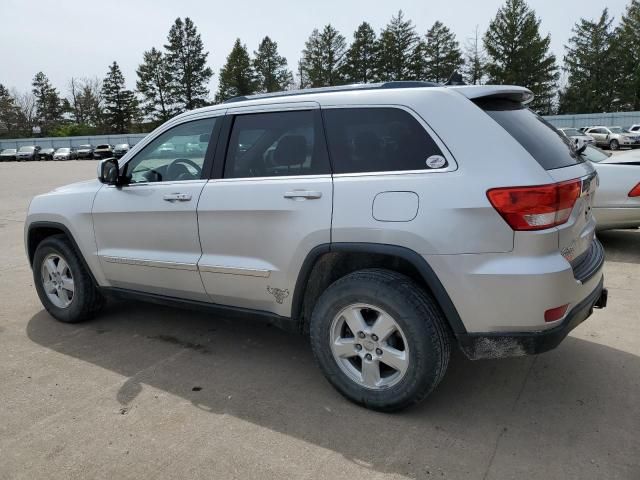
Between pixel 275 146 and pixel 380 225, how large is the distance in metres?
0.99

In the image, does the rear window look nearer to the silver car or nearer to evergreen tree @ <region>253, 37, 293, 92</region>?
the silver car

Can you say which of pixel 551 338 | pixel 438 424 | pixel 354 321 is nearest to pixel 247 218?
pixel 354 321

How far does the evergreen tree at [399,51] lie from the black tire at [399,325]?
6947 centimetres

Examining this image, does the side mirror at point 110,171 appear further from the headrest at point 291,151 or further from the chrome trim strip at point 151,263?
the headrest at point 291,151

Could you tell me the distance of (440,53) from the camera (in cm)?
6869

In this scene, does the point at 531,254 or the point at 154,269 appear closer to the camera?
the point at 531,254

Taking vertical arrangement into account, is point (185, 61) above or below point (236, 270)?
above

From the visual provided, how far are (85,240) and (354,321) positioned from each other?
251 cm

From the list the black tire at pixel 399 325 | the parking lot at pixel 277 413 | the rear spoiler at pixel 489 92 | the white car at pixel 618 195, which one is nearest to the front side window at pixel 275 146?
the black tire at pixel 399 325

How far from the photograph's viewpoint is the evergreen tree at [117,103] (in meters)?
80.2

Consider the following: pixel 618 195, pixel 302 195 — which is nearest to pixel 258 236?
pixel 302 195

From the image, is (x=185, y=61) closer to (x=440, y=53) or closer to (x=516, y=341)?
(x=440, y=53)

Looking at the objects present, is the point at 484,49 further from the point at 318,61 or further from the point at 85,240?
the point at 85,240

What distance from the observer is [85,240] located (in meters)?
4.38
